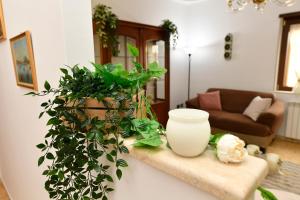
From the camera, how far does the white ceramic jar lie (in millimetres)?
570

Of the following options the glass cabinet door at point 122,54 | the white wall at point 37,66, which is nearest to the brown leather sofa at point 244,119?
the glass cabinet door at point 122,54

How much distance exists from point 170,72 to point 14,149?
3.00 m

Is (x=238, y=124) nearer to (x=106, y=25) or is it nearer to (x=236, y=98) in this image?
(x=236, y=98)

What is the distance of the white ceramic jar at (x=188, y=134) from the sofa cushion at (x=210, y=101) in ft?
11.1

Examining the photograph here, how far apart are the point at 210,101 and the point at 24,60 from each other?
3.20m

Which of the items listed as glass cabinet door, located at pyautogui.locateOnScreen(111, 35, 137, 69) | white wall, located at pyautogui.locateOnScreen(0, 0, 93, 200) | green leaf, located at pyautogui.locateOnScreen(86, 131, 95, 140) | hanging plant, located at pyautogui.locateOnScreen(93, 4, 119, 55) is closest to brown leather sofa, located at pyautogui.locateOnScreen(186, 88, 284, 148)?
glass cabinet door, located at pyautogui.locateOnScreen(111, 35, 137, 69)

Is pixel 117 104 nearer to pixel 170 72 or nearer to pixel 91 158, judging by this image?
pixel 91 158

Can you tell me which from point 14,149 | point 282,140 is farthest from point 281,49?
point 14,149

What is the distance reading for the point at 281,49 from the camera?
11.3 feet

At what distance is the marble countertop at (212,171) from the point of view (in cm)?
46

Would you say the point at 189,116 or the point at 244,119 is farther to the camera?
the point at 244,119

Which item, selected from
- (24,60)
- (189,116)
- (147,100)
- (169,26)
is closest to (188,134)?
(189,116)

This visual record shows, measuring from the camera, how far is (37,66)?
120 centimetres

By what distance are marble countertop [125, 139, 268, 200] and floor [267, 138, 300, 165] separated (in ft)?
9.53
